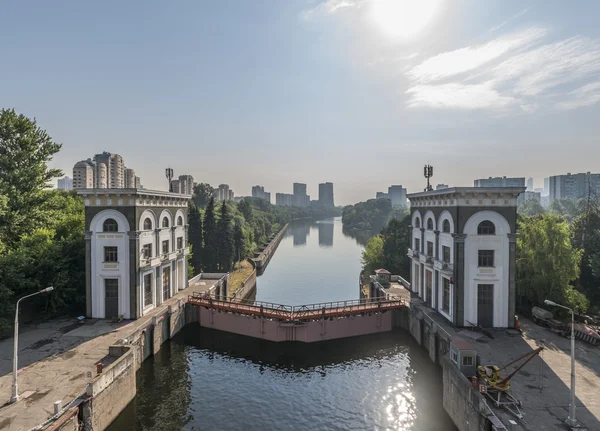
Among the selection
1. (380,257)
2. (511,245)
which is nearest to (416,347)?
(511,245)

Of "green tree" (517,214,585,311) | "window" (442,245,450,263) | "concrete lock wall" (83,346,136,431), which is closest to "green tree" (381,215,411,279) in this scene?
"green tree" (517,214,585,311)

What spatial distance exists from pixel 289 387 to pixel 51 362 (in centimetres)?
1584

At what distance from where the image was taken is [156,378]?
2550cm

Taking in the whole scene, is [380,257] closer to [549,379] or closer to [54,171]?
[549,379]

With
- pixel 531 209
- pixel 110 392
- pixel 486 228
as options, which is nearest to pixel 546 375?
pixel 486 228

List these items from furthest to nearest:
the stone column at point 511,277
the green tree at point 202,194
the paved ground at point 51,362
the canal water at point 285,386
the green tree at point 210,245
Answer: the green tree at point 202,194
the green tree at point 210,245
the stone column at point 511,277
the canal water at point 285,386
the paved ground at point 51,362

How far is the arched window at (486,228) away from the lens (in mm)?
29562

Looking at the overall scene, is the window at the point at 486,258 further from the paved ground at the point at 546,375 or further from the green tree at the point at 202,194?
the green tree at the point at 202,194

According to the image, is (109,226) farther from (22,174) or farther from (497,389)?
(497,389)

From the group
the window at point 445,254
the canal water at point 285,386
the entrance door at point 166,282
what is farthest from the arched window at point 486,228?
the entrance door at point 166,282

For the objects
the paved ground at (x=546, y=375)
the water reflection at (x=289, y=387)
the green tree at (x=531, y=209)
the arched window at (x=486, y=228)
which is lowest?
the water reflection at (x=289, y=387)

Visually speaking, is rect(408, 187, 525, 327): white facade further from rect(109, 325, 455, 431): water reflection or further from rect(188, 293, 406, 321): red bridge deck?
rect(188, 293, 406, 321): red bridge deck

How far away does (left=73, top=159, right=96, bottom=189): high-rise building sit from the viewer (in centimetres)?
9278

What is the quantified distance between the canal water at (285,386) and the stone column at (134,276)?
4600 mm
